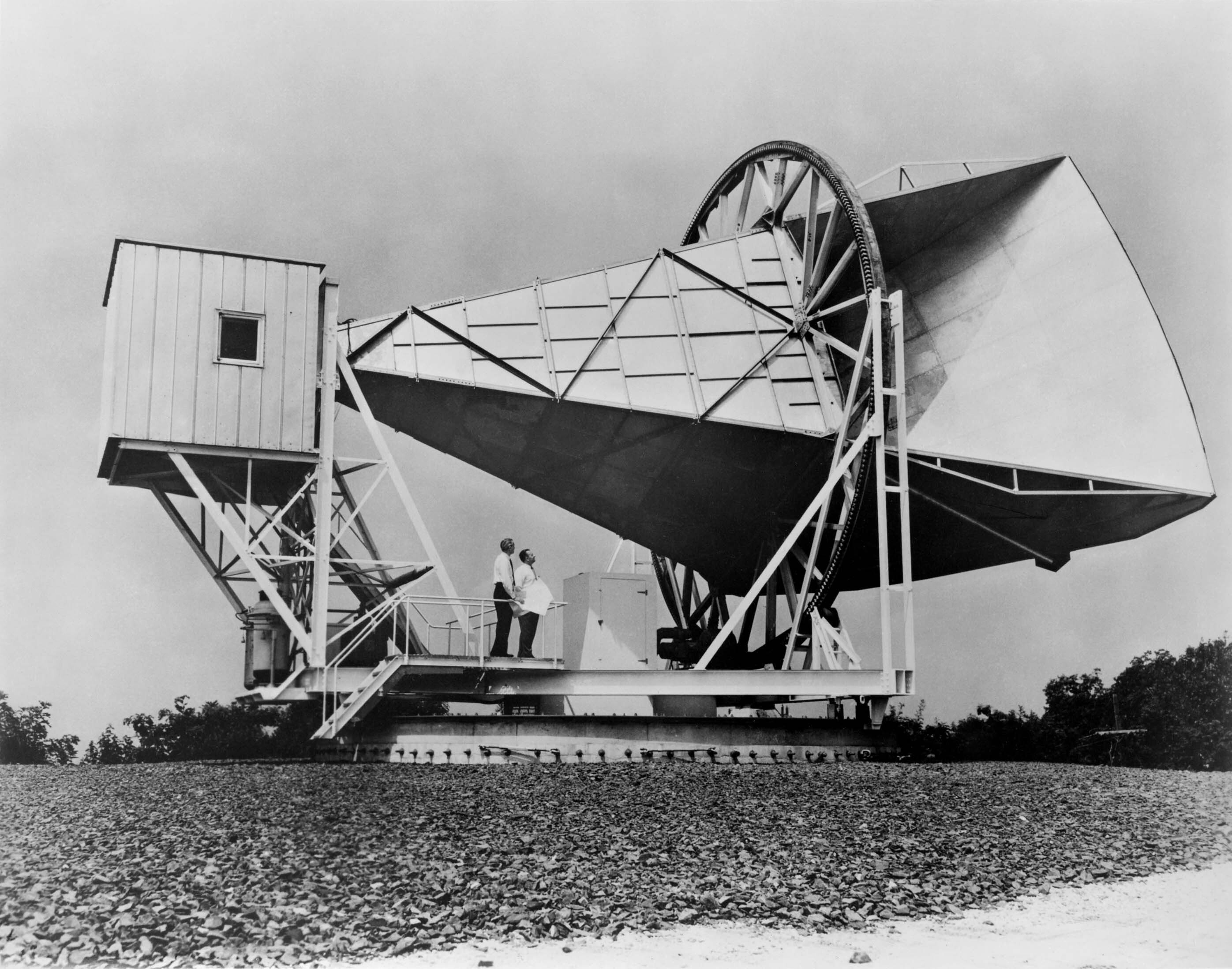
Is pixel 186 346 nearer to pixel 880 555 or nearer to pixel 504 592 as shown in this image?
pixel 504 592

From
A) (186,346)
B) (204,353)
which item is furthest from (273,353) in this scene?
(186,346)

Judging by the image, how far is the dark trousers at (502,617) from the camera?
58.7ft

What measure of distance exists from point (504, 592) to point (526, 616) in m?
0.58

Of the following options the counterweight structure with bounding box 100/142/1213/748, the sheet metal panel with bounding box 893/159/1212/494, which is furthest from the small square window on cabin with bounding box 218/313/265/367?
the sheet metal panel with bounding box 893/159/1212/494

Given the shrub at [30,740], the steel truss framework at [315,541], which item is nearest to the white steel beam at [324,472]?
the steel truss framework at [315,541]

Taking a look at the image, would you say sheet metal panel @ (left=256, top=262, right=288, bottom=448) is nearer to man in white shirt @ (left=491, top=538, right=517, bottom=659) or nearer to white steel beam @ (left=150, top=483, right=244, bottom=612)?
white steel beam @ (left=150, top=483, right=244, bottom=612)

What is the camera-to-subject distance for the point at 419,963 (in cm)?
645

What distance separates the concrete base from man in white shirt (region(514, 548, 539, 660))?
1.32 meters

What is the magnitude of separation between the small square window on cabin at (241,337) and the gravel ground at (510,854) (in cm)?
682

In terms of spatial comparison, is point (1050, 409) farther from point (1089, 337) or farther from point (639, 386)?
point (639, 386)

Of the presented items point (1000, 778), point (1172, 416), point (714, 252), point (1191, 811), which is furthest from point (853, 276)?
point (1191, 811)

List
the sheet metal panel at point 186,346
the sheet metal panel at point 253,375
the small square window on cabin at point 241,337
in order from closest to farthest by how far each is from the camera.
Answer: the sheet metal panel at point 186,346, the sheet metal panel at point 253,375, the small square window on cabin at point 241,337

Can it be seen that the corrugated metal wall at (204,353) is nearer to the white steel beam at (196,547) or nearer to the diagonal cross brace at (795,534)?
the white steel beam at (196,547)

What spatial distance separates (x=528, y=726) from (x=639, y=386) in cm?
617
